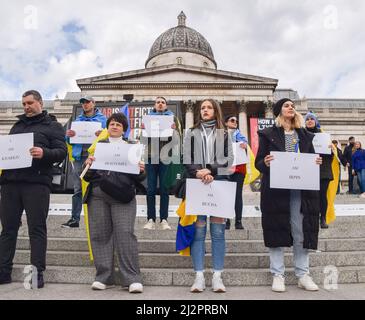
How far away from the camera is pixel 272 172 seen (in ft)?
14.4

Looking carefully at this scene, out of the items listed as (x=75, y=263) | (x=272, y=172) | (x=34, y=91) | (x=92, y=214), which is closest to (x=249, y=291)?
(x=272, y=172)

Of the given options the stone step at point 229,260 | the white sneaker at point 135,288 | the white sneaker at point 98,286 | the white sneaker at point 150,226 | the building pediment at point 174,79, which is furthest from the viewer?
the building pediment at point 174,79

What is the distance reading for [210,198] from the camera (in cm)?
428

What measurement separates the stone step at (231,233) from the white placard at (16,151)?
6.40ft

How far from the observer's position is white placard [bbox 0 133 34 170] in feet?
14.8

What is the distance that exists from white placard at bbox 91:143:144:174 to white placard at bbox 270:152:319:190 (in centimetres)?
160

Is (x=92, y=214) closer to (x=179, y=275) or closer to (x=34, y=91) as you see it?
(x=179, y=275)

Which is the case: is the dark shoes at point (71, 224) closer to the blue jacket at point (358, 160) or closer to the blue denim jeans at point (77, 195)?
the blue denim jeans at point (77, 195)

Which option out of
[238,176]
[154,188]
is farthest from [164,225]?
[238,176]

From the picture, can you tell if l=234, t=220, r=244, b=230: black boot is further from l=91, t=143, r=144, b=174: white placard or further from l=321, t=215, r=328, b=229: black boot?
l=91, t=143, r=144, b=174: white placard

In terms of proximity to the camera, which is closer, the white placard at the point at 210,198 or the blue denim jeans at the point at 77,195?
the white placard at the point at 210,198

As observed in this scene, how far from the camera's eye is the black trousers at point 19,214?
177 inches

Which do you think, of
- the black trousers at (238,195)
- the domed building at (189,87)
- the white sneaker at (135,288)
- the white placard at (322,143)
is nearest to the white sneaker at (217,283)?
the white sneaker at (135,288)

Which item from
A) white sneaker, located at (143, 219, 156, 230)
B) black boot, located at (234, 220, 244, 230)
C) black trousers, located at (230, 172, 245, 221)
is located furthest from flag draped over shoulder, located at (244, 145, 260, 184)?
white sneaker, located at (143, 219, 156, 230)
